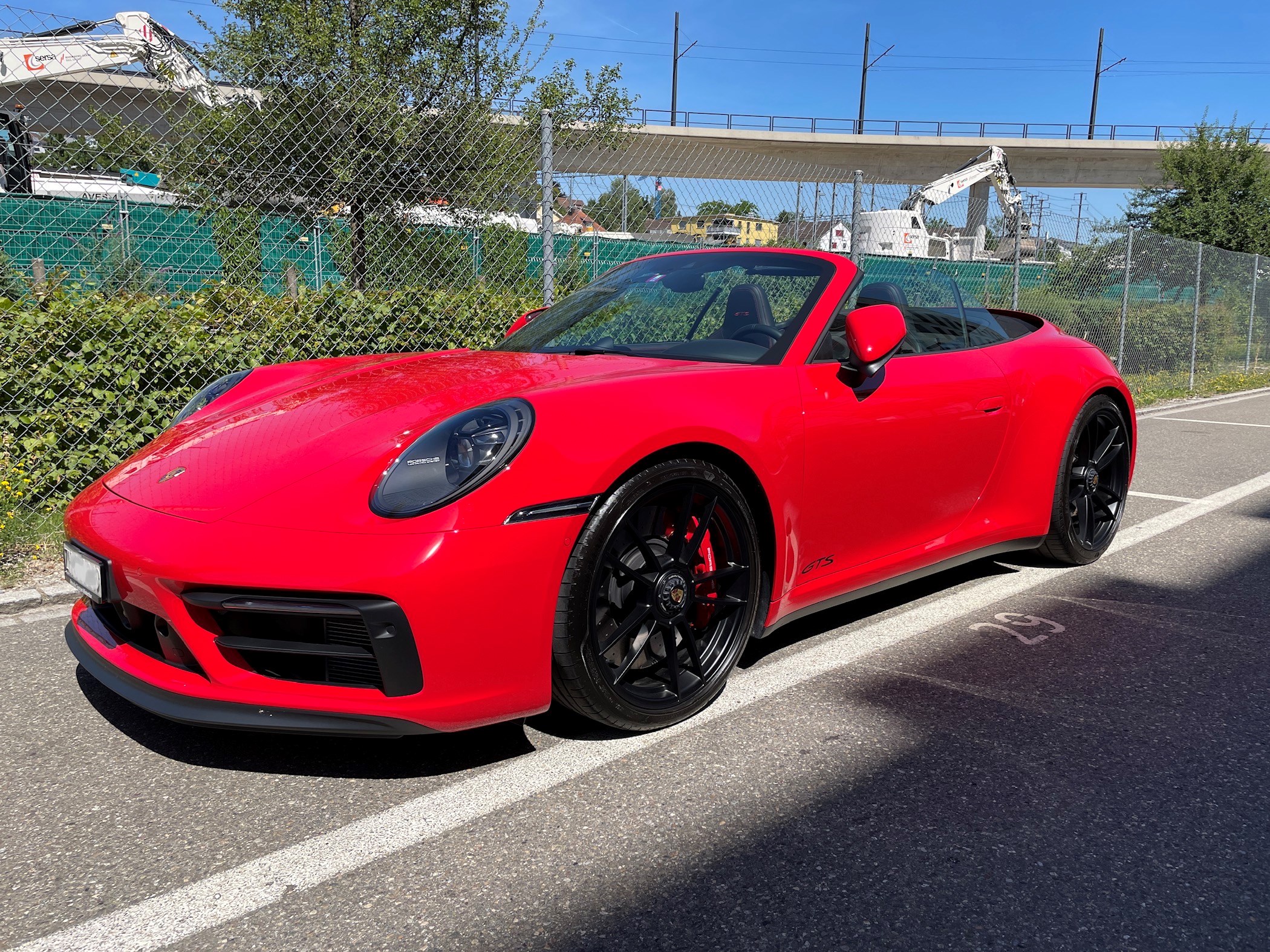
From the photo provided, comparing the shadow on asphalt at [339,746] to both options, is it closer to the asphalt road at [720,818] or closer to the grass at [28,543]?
the asphalt road at [720,818]

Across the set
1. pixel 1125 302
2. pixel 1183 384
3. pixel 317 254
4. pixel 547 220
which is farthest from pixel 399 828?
pixel 1183 384

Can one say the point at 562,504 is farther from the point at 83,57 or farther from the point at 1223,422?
the point at 83,57

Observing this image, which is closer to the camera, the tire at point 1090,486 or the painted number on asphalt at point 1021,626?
the painted number on asphalt at point 1021,626

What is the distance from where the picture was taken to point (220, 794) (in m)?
2.14

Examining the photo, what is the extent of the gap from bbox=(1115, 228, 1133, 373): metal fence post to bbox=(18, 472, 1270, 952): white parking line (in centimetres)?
958

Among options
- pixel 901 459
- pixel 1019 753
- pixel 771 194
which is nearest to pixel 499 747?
pixel 1019 753

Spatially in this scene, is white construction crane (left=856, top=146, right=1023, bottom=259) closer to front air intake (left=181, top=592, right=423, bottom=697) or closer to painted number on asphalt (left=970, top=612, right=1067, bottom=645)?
painted number on asphalt (left=970, top=612, right=1067, bottom=645)

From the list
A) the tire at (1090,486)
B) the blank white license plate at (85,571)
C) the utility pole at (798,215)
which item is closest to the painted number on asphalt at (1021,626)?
A: the tire at (1090,486)

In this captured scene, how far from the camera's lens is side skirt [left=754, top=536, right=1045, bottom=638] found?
2.83m

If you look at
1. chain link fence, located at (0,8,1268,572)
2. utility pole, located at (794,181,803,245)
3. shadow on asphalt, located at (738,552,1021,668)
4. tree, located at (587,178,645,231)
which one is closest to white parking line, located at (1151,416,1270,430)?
chain link fence, located at (0,8,1268,572)

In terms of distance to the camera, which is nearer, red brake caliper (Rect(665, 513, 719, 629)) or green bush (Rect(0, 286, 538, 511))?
red brake caliper (Rect(665, 513, 719, 629))

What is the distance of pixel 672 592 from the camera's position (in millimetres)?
2400

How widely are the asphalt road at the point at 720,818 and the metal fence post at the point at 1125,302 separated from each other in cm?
942

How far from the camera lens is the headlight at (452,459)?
2045 mm
